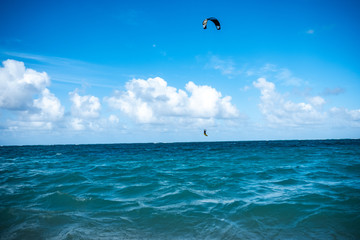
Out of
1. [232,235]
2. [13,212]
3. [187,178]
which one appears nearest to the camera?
[232,235]

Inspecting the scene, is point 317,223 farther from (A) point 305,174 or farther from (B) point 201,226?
(A) point 305,174

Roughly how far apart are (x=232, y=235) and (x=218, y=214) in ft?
5.80

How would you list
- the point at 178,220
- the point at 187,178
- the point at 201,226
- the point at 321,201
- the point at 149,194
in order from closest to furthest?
the point at 201,226, the point at 178,220, the point at 321,201, the point at 149,194, the point at 187,178

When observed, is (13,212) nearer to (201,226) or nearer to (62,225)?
(62,225)

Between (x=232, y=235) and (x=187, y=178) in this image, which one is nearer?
(x=232, y=235)

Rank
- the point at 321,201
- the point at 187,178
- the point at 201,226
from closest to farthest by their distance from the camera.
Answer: the point at 201,226
the point at 321,201
the point at 187,178

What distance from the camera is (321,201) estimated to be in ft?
33.7

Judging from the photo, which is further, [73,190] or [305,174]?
[305,174]

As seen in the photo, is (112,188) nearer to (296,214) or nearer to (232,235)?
(232,235)

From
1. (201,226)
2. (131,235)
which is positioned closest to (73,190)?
(131,235)

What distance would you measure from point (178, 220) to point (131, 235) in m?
2.04

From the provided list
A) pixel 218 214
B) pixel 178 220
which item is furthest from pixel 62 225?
pixel 218 214

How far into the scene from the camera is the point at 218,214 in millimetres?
8836

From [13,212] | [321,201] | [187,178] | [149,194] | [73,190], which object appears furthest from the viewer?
[187,178]
